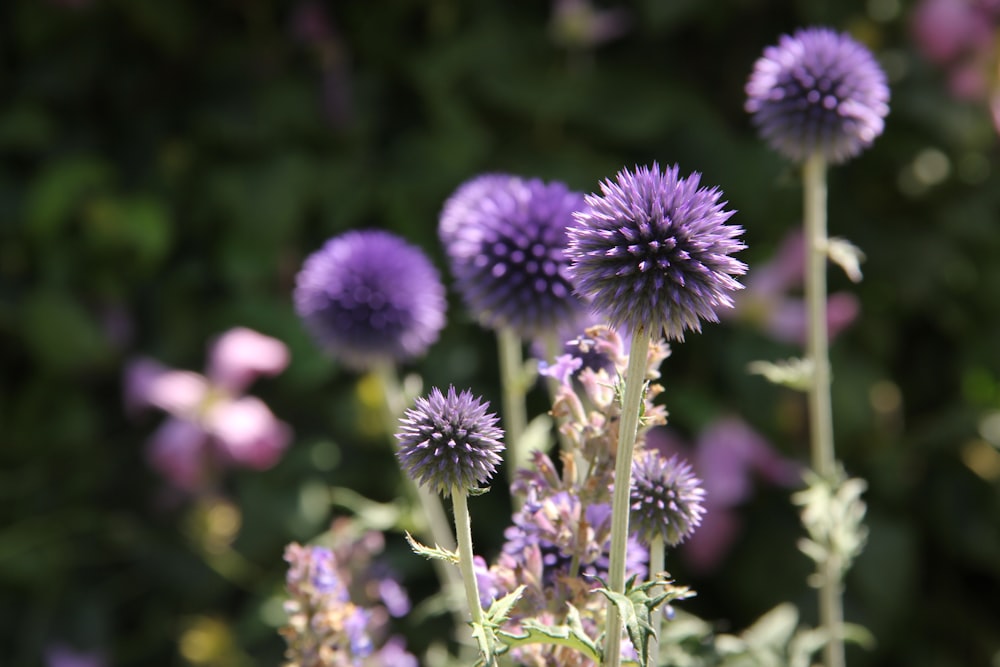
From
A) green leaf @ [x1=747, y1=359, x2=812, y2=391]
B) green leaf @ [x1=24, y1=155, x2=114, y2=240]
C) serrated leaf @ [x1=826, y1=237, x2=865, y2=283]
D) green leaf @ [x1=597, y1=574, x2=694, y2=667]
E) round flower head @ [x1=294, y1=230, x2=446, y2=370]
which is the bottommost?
green leaf @ [x1=597, y1=574, x2=694, y2=667]

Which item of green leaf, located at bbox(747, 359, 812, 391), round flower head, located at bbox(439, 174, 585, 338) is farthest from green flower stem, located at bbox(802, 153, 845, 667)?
round flower head, located at bbox(439, 174, 585, 338)

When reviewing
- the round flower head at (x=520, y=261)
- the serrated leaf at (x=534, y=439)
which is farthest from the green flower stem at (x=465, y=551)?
the round flower head at (x=520, y=261)

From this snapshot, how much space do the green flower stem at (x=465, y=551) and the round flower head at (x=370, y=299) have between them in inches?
22.7

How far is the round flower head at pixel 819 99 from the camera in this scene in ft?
2.93

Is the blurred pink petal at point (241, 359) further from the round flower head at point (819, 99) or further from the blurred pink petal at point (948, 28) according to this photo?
the blurred pink petal at point (948, 28)

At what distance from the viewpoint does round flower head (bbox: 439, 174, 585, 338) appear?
0.90 m

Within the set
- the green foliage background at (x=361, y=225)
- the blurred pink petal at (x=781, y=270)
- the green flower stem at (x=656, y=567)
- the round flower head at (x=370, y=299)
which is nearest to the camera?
the green flower stem at (x=656, y=567)

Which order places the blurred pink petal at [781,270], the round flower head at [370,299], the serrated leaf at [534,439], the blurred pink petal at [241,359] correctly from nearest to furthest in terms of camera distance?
the serrated leaf at [534,439]
the round flower head at [370,299]
the blurred pink petal at [241,359]
the blurred pink petal at [781,270]

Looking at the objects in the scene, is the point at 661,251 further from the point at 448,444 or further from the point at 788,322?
the point at 788,322

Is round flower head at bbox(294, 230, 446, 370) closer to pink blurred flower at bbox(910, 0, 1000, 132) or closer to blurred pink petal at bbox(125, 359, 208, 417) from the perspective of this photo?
blurred pink petal at bbox(125, 359, 208, 417)

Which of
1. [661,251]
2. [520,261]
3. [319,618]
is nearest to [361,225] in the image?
[520,261]

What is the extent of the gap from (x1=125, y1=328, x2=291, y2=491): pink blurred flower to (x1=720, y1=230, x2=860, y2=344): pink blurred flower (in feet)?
2.50

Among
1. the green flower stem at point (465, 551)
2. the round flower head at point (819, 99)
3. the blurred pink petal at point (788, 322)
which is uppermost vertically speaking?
the blurred pink petal at point (788, 322)

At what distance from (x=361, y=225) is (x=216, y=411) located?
1.44 ft
